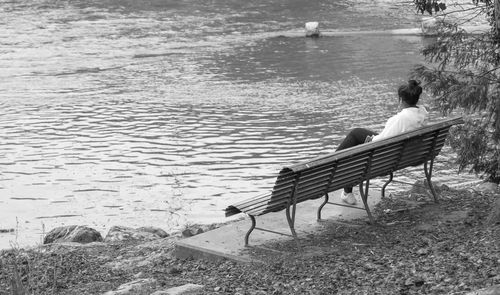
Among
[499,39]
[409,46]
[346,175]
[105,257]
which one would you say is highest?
[499,39]

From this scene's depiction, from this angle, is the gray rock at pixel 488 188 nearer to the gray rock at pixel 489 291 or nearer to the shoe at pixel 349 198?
the shoe at pixel 349 198

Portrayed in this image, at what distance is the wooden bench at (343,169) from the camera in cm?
765

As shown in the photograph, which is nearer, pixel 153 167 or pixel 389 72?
pixel 153 167

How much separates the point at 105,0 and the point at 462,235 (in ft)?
106

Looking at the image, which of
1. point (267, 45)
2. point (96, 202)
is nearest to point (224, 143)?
point (96, 202)

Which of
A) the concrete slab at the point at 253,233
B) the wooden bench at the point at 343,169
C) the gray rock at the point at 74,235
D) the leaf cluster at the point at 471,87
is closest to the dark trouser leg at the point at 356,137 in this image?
the concrete slab at the point at 253,233

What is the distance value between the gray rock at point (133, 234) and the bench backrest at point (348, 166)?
229 cm

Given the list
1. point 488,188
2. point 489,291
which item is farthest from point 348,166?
point 488,188

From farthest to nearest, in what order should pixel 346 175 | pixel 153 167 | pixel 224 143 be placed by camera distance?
pixel 224 143 < pixel 153 167 < pixel 346 175

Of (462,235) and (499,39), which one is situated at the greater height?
(499,39)

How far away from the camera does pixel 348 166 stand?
8.17 meters

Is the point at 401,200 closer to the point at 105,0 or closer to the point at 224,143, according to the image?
the point at 224,143

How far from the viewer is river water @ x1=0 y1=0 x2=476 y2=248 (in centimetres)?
1299

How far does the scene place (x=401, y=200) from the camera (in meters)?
9.46
